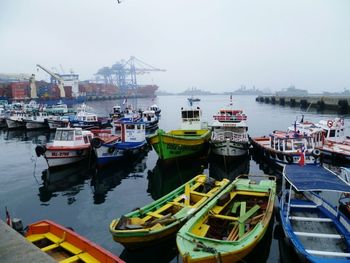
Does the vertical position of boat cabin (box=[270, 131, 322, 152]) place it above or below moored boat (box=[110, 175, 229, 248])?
above

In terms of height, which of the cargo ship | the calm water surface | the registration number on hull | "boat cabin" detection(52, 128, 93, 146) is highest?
the cargo ship

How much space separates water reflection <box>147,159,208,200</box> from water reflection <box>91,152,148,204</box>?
4.23 ft

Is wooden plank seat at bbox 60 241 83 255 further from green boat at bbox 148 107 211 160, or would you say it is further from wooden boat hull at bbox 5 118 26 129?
wooden boat hull at bbox 5 118 26 129

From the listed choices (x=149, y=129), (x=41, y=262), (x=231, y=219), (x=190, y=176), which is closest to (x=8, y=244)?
(x=41, y=262)

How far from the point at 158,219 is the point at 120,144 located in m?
13.4

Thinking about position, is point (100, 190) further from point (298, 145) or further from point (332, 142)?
point (332, 142)

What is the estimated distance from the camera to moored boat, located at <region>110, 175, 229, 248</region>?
8781mm

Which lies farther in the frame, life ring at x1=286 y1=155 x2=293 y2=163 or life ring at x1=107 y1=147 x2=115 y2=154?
life ring at x1=107 y1=147 x2=115 y2=154

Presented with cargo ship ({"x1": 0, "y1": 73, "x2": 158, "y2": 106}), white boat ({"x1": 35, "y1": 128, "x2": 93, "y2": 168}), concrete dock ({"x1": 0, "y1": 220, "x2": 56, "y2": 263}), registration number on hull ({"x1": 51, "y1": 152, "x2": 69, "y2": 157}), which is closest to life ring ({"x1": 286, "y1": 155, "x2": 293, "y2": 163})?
white boat ({"x1": 35, "y1": 128, "x2": 93, "y2": 168})

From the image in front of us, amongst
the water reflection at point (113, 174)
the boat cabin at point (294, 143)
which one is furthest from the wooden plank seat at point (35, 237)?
the boat cabin at point (294, 143)

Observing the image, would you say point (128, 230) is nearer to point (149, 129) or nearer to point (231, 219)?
point (231, 219)

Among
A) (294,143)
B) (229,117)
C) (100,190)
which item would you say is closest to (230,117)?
(229,117)

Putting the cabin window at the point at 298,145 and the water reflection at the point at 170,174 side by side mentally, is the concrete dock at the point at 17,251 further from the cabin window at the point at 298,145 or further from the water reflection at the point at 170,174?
the cabin window at the point at 298,145

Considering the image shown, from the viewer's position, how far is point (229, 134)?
77.5ft
